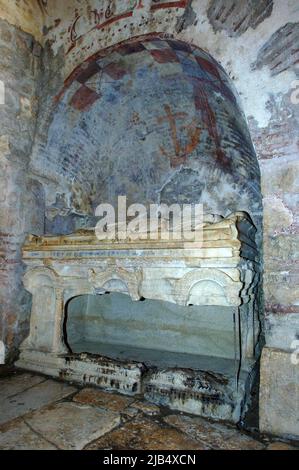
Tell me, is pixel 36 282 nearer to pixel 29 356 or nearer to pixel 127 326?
pixel 29 356

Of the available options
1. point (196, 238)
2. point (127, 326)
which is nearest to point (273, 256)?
point (196, 238)

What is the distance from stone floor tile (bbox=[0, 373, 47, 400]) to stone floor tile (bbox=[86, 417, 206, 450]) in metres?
1.30

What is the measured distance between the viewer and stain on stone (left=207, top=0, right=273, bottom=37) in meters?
2.75

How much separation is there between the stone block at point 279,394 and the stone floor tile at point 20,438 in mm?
1630

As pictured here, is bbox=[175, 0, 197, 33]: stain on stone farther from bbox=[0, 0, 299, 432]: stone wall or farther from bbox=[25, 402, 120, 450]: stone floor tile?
bbox=[25, 402, 120, 450]: stone floor tile

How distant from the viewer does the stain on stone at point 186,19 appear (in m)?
3.21

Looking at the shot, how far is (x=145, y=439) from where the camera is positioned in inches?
94.1

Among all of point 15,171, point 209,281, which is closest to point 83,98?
point 15,171

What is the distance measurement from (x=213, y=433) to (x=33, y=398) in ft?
5.67

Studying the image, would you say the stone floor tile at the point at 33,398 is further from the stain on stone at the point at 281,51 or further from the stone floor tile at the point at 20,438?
the stain on stone at the point at 281,51

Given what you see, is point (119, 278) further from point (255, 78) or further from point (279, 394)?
point (255, 78)

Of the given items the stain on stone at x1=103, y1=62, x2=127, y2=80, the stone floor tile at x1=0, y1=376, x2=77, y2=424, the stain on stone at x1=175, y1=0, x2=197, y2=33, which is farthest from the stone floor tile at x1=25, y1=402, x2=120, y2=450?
the stain on stone at x1=103, y1=62, x2=127, y2=80

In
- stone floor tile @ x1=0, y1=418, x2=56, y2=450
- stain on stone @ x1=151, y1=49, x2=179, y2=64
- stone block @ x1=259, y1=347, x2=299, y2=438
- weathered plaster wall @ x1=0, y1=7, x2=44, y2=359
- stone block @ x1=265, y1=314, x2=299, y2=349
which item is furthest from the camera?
weathered plaster wall @ x1=0, y1=7, x2=44, y2=359
